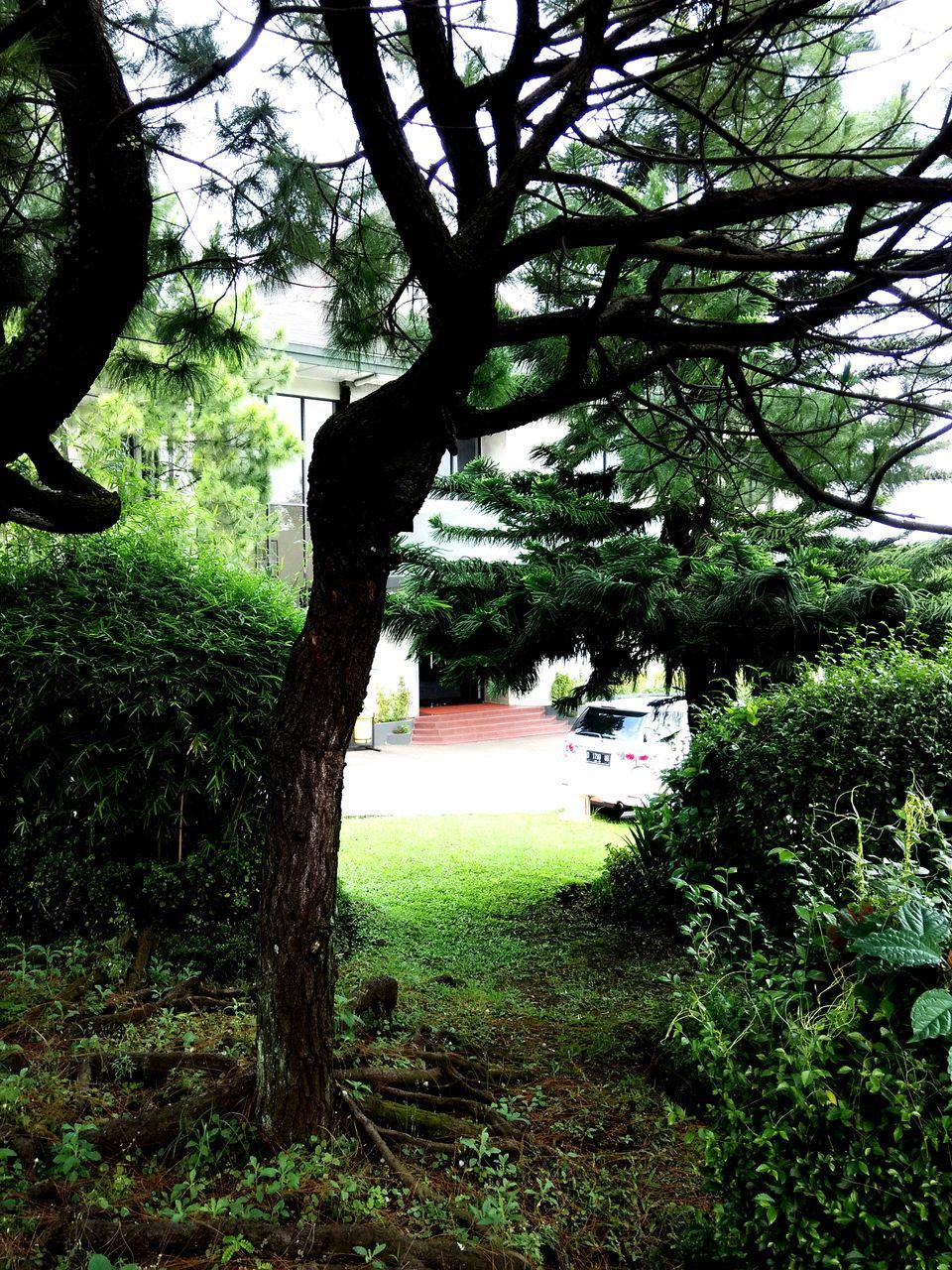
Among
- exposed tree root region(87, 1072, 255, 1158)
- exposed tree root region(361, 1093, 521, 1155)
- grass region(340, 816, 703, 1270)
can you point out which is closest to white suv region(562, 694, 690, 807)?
grass region(340, 816, 703, 1270)

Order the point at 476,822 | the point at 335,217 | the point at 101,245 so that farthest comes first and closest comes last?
the point at 476,822, the point at 335,217, the point at 101,245

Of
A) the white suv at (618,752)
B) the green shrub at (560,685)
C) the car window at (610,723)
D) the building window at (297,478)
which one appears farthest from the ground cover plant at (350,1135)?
the green shrub at (560,685)

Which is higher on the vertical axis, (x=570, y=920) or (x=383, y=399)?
(x=383, y=399)

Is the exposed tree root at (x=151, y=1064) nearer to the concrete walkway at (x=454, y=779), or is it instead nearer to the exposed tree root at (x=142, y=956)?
the exposed tree root at (x=142, y=956)

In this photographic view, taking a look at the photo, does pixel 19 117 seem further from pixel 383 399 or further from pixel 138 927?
pixel 138 927

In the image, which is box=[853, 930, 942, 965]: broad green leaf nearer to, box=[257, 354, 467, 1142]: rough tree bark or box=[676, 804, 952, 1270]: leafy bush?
box=[676, 804, 952, 1270]: leafy bush

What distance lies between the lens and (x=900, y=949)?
7.32ft

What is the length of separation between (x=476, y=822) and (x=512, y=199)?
32.1 ft

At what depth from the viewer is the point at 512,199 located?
9.54 ft

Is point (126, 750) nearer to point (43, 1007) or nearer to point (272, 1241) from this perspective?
point (43, 1007)

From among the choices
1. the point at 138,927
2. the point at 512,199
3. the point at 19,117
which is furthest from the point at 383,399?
the point at 138,927

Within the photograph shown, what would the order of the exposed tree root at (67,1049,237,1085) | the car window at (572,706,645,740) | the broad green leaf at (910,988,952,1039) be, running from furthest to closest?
the car window at (572,706,645,740)
the exposed tree root at (67,1049,237,1085)
the broad green leaf at (910,988,952,1039)

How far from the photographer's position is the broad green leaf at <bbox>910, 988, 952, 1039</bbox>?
2.12m

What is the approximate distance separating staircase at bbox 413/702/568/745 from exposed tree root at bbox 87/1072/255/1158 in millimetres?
16251
